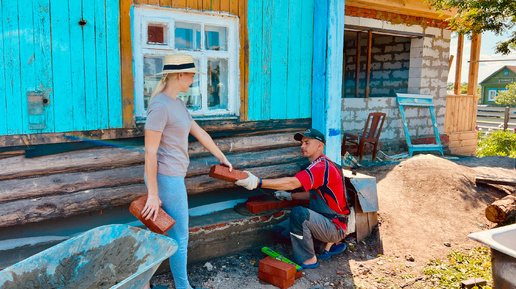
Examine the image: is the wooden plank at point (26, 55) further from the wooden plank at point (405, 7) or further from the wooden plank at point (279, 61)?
the wooden plank at point (405, 7)

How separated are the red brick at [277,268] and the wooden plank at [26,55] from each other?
248cm

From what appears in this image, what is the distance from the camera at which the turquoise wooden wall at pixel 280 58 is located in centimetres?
470

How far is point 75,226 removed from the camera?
3938 millimetres

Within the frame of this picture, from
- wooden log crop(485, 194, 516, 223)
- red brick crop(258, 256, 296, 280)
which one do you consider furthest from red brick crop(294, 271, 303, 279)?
wooden log crop(485, 194, 516, 223)

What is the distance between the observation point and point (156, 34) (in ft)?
13.3

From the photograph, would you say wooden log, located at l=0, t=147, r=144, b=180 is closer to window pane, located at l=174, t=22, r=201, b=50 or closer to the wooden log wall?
the wooden log wall

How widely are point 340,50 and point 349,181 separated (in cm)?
167

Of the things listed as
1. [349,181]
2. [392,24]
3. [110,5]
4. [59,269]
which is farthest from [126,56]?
[392,24]

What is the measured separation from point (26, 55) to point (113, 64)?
717 mm

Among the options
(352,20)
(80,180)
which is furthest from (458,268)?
(352,20)

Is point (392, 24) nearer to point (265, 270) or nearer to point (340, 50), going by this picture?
point (340, 50)

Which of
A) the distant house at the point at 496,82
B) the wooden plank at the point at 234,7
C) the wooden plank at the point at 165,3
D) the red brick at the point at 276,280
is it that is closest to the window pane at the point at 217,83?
the wooden plank at the point at 234,7

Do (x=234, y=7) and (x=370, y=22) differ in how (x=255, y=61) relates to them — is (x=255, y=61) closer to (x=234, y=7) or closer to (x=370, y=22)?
(x=234, y=7)

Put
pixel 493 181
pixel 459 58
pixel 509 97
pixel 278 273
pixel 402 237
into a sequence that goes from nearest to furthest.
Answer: pixel 278 273 → pixel 402 237 → pixel 493 181 → pixel 459 58 → pixel 509 97
